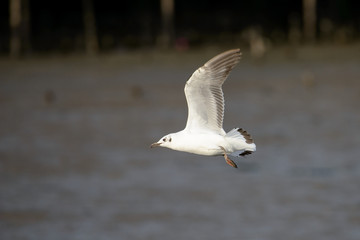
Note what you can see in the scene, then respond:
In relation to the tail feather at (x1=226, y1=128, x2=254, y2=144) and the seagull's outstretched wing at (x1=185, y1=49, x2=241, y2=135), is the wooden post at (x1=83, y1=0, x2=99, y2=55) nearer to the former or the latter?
the seagull's outstretched wing at (x1=185, y1=49, x2=241, y2=135)

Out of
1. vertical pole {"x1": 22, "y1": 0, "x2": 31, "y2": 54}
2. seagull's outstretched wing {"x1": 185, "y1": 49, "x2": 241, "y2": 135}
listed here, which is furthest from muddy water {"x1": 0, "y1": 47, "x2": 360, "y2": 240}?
seagull's outstretched wing {"x1": 185, "y1": 49, "x2": 241, "y2": 135}

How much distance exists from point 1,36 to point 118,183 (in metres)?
26.2

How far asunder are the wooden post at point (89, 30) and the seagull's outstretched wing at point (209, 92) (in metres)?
32.9

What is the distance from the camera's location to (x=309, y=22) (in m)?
45.6

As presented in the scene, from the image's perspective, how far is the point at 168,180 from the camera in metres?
21.9

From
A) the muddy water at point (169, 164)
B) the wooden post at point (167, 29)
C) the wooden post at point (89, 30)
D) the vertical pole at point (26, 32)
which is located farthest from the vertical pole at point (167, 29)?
the muddy water at point (169, 164)

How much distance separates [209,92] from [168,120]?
17859 millimetres

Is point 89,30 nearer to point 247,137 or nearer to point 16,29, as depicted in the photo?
point 16,29

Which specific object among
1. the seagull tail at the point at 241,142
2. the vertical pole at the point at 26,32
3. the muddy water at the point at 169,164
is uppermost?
the vertical pole at the point at 26,32

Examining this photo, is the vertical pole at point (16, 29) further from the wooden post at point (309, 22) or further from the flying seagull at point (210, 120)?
the flying seagull at point (210, 120)

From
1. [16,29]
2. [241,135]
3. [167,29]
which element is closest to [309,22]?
[167,29]

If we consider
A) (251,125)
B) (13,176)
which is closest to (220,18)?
(251,125)

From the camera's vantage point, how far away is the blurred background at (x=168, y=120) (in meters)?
20.0

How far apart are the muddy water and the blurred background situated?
0.05m
